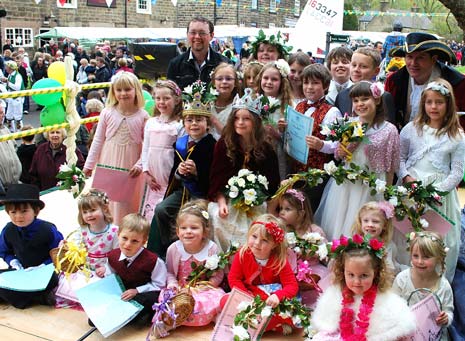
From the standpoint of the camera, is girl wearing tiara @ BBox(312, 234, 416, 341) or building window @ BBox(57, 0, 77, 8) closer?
girl wearing tiara @ BBox(312, 234, 416, 341)

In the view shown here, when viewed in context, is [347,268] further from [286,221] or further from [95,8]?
[95,8]

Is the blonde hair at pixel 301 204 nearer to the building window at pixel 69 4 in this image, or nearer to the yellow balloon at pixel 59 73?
the yellow balloon at pixel 59 73

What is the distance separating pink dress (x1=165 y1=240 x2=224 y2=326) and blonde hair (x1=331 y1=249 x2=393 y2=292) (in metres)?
0.98

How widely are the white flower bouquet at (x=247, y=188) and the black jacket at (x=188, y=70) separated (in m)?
1.63

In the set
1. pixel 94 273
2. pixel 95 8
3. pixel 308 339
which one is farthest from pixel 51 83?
pixel 95 8

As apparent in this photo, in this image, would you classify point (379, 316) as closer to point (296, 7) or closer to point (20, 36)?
point (20, 36)

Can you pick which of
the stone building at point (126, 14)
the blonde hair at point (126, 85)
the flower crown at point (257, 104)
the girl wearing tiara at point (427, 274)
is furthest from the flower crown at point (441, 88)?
the stone building at point (126, 14)

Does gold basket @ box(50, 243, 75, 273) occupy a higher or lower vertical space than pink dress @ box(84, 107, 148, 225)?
lower

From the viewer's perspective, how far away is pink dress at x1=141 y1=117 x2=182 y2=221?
4926 millimetres

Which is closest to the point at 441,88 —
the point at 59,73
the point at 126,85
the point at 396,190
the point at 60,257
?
the point at 396,190

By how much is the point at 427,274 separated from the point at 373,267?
0.66m

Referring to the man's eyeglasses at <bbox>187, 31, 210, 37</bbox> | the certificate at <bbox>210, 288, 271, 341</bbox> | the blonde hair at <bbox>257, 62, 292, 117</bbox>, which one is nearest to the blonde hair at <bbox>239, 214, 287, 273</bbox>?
the certificate at <bbox>210, 288, 271, 341</bbox>

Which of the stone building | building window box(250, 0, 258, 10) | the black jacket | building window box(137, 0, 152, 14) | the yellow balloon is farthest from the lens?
building window box(250, 0, 258, 10)

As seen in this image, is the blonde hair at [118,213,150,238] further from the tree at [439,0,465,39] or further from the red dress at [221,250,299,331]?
the tree at [439,0,465,39]
